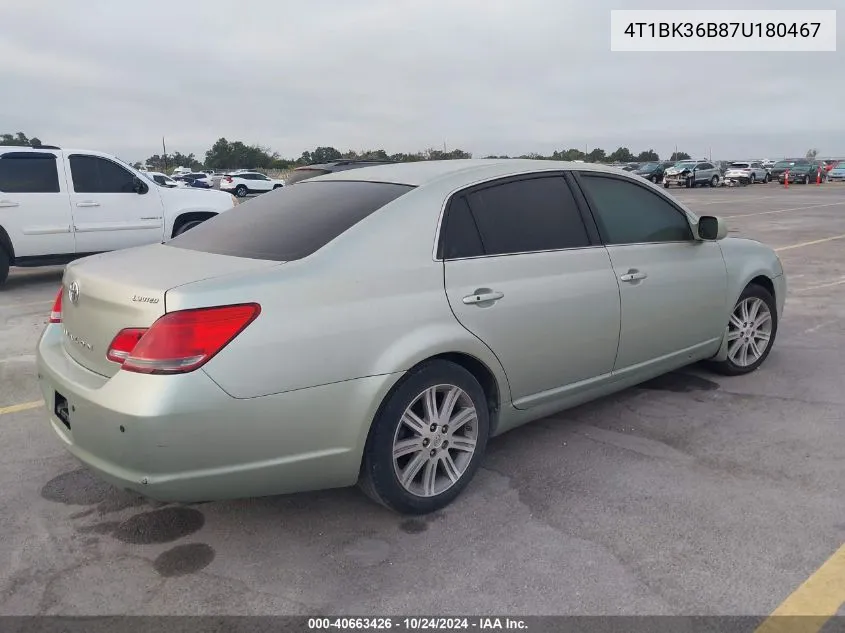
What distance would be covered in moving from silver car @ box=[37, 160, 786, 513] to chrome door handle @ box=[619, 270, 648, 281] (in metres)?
0.01

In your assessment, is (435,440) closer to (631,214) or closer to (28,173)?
(631,214)

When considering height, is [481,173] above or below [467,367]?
above

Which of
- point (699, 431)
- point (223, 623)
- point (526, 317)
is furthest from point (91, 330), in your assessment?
point (699, 431)

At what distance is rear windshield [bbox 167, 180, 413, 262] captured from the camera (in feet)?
10.3

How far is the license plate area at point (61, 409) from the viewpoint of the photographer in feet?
9.77

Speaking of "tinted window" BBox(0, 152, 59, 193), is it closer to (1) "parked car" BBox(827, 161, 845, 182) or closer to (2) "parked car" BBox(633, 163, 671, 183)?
(2) "parked car" BBox(633, 163, 671, 183)

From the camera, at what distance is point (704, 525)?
10.0 feet

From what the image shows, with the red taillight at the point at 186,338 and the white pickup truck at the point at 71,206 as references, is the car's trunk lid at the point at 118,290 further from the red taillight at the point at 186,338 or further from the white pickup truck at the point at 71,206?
the white pickup truck at the point at 71,206

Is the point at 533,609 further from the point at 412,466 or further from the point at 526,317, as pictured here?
the point at 526,317

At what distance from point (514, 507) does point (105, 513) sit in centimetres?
186

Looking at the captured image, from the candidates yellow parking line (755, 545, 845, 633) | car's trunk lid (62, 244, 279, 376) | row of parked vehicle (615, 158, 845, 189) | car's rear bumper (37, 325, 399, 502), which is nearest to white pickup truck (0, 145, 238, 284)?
car's trunk lid (62, 244, 279, 376)

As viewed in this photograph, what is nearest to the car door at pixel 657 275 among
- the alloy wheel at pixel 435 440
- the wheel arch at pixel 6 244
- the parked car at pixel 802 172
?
the alloy wheel at pixel 435 440

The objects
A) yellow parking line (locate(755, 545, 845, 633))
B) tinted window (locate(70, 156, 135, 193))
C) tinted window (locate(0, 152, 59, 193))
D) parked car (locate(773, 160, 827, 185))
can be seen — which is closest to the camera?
yellow parking line (locate(755, 545, 845, 633))

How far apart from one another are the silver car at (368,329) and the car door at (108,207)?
6.38 m
